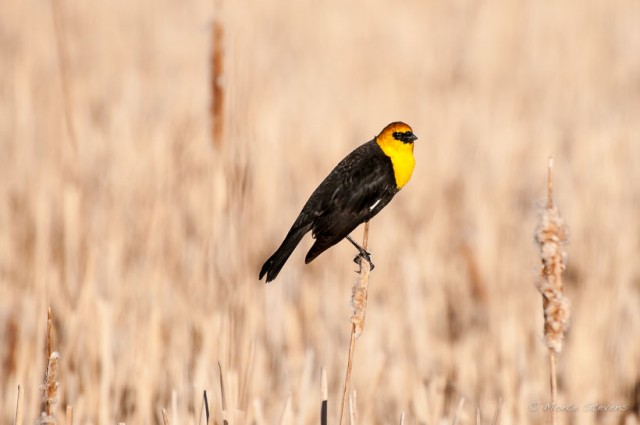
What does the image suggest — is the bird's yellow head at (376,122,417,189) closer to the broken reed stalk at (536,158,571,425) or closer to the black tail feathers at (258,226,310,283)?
the black tail feathers at (258,226,310,283)

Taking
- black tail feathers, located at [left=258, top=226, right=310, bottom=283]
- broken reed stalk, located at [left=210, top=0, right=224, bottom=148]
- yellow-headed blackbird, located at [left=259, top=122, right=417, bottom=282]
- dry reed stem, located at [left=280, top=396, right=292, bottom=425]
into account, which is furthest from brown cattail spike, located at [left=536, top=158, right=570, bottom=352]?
broken reed stalk, located at [left=210, top=0, right=224, bottom=148]

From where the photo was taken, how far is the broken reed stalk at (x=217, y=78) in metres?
2.39

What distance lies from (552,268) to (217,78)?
3.81 ft

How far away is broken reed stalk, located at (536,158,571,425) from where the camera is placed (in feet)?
5.85

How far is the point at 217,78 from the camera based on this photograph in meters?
2.42

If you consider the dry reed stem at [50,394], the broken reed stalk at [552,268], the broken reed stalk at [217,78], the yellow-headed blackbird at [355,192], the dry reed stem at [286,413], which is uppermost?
the broken reed stalk at [217,78]

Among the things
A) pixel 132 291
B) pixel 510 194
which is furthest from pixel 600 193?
pixel 132 291

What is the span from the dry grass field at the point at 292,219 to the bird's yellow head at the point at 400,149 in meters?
0.41

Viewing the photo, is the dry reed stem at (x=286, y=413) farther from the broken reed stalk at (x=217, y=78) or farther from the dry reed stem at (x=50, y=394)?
the broken reed stalk at (x=217, y=78)

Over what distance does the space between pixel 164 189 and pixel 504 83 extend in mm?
3656

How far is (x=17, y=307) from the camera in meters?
3.54

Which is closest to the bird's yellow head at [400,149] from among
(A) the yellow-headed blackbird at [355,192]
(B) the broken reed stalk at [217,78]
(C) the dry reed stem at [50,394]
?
(A) the yellow-headed blackbird at [355,192]

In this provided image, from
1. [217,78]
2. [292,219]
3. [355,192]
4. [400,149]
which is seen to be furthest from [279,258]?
[292,219]

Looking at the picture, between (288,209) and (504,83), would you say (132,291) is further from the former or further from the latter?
(504,83)
